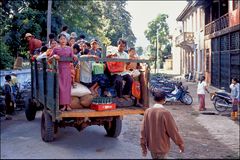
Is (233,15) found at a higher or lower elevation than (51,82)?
higher

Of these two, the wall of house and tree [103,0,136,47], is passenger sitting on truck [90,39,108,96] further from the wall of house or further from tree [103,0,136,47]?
tree [103,0,136,47]

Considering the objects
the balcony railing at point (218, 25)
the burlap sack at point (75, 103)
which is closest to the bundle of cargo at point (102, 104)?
the burlap sack at point (75, 103)

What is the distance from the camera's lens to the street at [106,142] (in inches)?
303

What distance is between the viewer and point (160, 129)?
15.8 ft

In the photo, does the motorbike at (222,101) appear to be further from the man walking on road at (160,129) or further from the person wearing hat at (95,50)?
the man walking on road at (160,129)

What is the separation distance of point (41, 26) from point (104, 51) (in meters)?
15.7

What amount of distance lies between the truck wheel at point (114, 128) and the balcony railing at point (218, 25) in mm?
14721

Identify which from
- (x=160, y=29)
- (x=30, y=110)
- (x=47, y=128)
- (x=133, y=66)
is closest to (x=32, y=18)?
(x=30, y=110)

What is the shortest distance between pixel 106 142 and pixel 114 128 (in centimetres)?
45

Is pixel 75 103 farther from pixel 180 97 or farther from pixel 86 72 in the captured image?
pixel 180 97

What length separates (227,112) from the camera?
46.1ft

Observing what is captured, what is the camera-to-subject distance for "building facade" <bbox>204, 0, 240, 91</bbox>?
19.6 meters

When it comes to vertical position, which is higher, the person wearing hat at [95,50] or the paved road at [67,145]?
the person wearing hat at [95,50]

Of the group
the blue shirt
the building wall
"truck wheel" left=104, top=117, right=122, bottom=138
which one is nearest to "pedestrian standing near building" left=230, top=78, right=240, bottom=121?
"truck wheel" left=104, top=117, right=122, bottom=138
